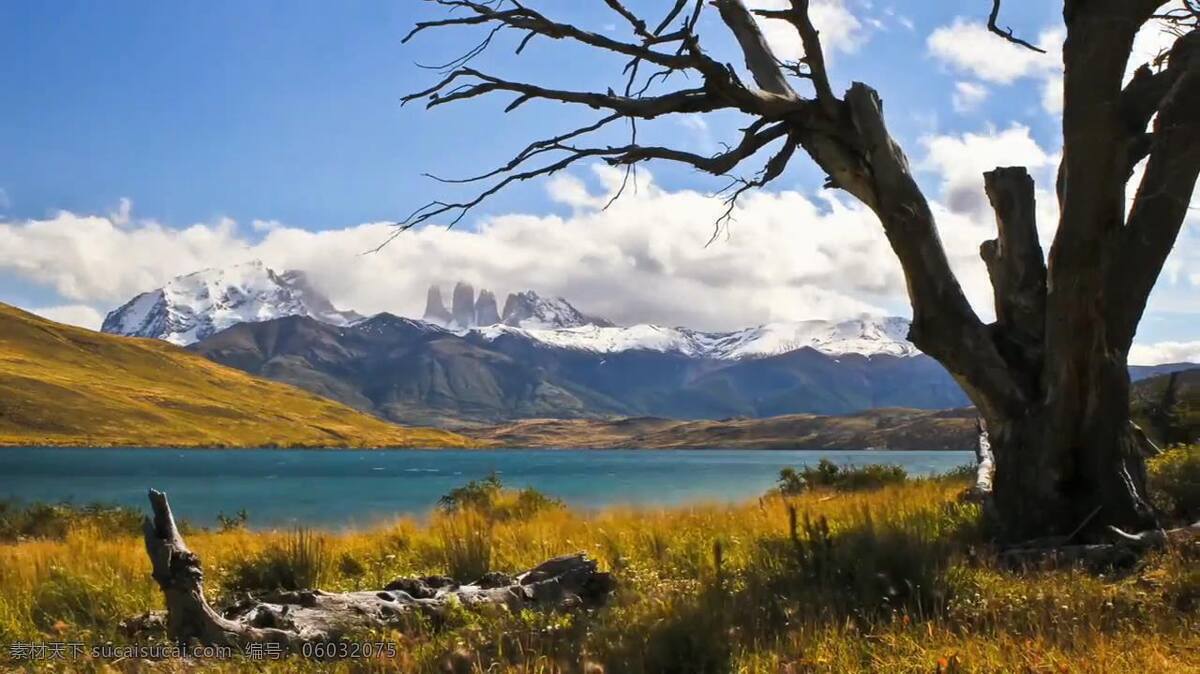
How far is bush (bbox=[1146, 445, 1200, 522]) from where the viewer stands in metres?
8.59

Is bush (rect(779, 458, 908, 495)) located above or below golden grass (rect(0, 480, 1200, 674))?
below

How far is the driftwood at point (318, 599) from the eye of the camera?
16.9 ft

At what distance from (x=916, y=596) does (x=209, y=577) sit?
675cm

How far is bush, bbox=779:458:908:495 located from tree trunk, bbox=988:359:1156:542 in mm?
10900

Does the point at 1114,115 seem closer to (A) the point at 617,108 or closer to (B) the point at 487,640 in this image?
(A) the point at 617,108

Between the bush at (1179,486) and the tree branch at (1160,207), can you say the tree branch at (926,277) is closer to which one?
the tree branch at (1160,207)

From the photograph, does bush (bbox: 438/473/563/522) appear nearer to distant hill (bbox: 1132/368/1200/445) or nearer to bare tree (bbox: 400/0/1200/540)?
bare tree (bbox: 400/0/1200/540)

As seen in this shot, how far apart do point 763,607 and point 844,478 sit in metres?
16.3

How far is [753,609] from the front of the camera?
16.1 feet

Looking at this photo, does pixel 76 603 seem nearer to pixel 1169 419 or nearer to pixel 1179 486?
pixel 1179 486

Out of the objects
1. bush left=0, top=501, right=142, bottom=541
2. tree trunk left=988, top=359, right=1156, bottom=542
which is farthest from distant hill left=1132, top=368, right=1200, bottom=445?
bush left=0, top=501, right=142, bottom=541

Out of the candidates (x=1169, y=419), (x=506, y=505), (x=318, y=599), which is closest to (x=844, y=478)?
(x=1169, y=419)

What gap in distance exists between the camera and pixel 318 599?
18.6 ft

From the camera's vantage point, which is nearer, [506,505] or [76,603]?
[76,603]
